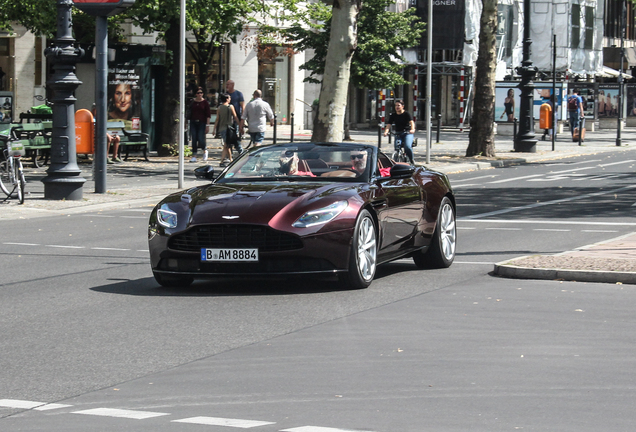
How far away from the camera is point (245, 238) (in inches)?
376

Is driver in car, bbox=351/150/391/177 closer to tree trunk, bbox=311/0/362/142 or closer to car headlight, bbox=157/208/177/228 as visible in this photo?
car headlight, bbox=157/208/177/228

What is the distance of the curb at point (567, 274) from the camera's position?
10336mm

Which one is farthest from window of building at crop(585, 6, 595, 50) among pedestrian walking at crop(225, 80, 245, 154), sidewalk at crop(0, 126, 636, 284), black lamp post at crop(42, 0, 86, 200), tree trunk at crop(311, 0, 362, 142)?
black lamp post at crop(42, 0, 86, 200)

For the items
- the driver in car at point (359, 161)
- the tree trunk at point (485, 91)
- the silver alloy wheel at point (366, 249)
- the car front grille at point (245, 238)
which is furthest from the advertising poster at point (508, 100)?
the car front grille at point (245, 238)

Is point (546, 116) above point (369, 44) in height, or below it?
below

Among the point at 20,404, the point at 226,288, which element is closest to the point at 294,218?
the point at 226,288

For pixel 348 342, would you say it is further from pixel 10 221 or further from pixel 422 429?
pixel 10 221

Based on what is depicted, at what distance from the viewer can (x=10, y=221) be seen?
17078 mm

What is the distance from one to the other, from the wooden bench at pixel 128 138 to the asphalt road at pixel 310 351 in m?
16.9

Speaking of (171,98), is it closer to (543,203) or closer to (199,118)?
(199,118)

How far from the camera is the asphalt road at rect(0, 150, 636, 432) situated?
18.4 feet

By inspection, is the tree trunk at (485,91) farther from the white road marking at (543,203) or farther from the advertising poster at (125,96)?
the white road marking at (543,203)

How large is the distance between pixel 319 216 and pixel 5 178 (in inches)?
433

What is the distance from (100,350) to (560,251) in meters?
6.84
